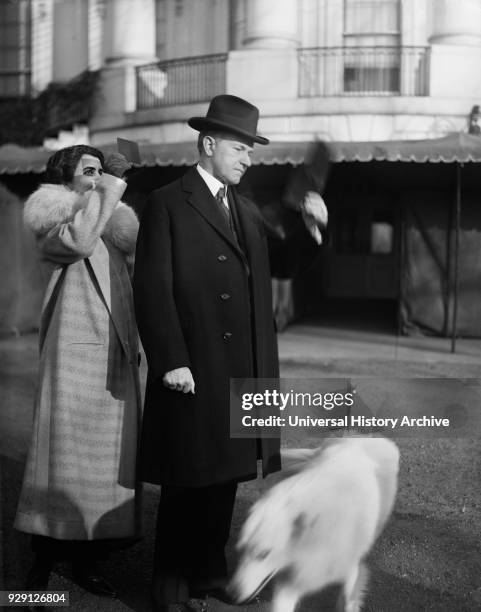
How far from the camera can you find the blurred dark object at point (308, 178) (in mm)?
3332

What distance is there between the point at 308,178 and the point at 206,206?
1.20ft

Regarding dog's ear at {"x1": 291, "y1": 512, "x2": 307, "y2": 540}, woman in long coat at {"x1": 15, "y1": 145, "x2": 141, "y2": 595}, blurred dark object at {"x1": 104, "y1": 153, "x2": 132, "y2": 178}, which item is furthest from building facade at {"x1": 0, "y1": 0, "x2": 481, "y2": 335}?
dog's ear at {"x1": 291, "y1": 512, "x2": 307, "y2": 540}

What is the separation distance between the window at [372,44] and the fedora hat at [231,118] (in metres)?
1.18

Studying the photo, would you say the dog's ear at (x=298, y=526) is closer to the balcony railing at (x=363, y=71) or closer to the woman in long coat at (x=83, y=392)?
the woman in long coat at (x=83, y=392)

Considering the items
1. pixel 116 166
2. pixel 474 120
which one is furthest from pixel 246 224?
pixel 474 120

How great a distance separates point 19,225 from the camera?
1172 centimetres

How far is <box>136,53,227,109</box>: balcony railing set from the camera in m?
5.40

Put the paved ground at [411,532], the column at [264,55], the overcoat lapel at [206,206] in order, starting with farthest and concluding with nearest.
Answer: the column at [264,55] < the paved ground at [411,532] < the overcoat lapel at [206,206]

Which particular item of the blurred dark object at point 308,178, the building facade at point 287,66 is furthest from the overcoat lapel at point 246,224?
A: the building facade at point 287,66

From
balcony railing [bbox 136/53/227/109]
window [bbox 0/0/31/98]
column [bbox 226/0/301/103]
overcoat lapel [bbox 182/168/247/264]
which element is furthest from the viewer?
window [bbox 0/0/31/98]

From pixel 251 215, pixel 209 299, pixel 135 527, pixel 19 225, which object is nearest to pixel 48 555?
pixel 135 527

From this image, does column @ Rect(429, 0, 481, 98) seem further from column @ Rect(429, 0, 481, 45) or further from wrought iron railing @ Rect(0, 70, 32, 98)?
wrought iron railing @ Rect(0, 70, 32, 98)

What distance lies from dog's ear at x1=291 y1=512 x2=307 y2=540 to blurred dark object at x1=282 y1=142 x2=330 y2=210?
1057mm

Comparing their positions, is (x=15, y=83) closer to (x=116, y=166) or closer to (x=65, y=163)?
(x=65, y=163)
